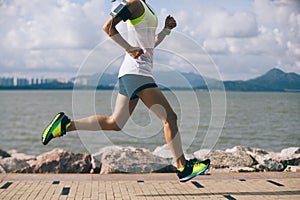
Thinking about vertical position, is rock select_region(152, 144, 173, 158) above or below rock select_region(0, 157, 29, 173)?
above

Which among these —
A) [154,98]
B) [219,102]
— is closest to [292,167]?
[219,102]

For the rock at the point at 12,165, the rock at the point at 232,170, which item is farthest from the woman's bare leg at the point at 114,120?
the rock at the point at 232,170

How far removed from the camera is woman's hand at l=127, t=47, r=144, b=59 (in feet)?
17.9

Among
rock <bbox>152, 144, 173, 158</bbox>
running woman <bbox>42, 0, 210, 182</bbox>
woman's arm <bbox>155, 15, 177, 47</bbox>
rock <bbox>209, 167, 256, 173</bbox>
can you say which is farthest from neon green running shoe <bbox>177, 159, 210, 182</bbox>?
rock <bbox>152, 144, 173, 158</bbox>

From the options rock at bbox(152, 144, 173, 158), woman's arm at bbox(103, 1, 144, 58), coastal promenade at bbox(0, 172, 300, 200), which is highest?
woman's arm at bbox(103, 1, 144, 58)

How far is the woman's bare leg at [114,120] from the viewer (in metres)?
5.75

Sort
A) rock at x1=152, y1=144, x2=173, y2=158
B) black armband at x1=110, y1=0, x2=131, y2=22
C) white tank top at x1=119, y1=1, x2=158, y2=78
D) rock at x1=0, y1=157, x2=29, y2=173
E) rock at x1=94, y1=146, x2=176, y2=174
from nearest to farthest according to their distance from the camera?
black armband at x1=110, y1=0, x2=131, y2=22 → white tank top at x1=119, y1=1, x2=158, y2=78 → rock at x1=94, y1=146, x2=176, y2=174 → rock at x1=0, y1=157, x2=29, y2=173 → rock at x1=152, y1=144, x2=173, y2=158

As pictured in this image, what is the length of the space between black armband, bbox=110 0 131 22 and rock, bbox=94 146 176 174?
3.19m

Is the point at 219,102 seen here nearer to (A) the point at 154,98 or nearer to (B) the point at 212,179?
(B) the point at 212,179

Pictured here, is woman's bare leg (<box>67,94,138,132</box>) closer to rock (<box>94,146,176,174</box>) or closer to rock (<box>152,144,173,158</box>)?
rock (<box>94,146,176,174</box>)

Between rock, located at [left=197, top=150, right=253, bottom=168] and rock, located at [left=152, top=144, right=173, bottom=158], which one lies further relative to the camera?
rock, located at [left=152, top=144, right=173, bottom=158]

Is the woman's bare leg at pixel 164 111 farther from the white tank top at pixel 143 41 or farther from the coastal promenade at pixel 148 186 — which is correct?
the coastal promenade at pixel 148 186

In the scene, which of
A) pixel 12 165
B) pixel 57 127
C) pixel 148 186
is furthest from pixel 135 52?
pixel 12 165

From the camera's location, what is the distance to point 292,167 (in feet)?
28.0
